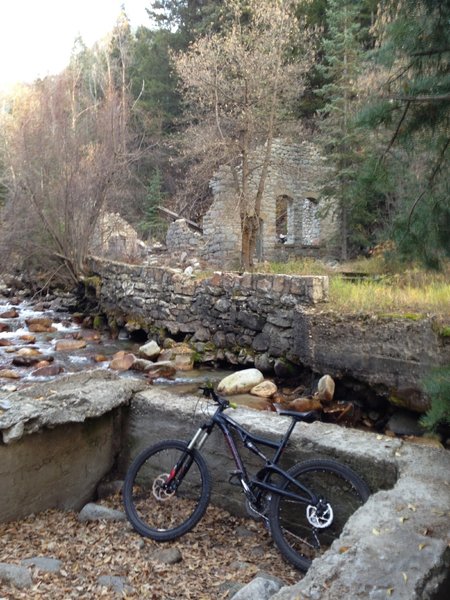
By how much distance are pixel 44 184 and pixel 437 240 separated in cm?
1331

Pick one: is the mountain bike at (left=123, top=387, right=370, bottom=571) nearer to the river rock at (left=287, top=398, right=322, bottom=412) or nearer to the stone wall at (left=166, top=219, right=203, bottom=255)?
the river rock at (left=287, top=398, right=322, bottom=412)

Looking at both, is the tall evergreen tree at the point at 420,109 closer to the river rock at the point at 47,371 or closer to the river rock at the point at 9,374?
the river rock at the point at 47,371

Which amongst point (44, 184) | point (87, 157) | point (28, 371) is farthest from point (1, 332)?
point (87, 157)

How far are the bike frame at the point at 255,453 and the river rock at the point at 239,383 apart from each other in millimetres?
4248

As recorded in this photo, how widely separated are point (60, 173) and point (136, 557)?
43.3 ft

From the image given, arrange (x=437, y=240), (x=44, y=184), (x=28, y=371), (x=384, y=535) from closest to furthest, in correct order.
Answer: (x=384, y=535), (x=437, y=240), (x=28, y=371), (x=44, y=184)

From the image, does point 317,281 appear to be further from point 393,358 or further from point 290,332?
point 393,358

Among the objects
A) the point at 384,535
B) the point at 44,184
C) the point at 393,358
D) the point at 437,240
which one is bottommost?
the point at 393,358

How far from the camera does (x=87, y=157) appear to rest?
590 inches

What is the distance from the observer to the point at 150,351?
383 inches

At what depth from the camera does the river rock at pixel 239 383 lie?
758 centimetres

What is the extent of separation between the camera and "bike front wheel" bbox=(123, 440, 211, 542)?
10.2 feet

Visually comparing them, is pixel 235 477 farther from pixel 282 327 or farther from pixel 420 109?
pixel 282 327

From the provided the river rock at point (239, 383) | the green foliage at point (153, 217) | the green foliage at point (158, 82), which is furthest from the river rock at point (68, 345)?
the green foliage at point (158, 82)
